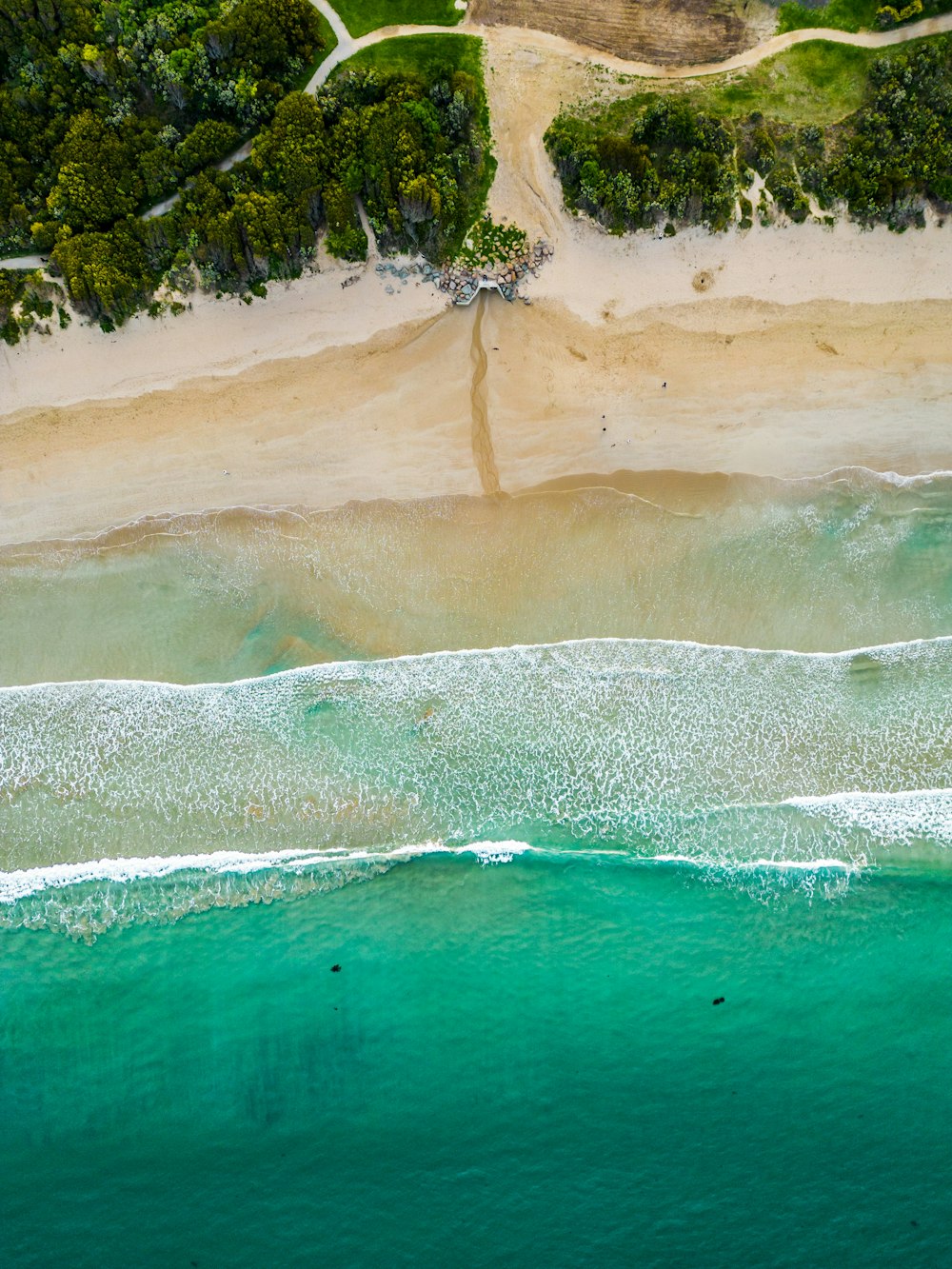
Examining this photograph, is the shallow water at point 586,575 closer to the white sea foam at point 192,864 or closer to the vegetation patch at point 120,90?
the white sea foam at point 192,864

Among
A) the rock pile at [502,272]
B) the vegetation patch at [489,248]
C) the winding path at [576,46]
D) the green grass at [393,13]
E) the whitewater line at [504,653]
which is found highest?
the green grass at [393,13]

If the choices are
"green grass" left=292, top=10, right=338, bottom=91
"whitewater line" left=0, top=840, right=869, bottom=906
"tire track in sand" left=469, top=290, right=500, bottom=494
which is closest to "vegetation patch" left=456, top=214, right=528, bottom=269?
"tire track in sand" left=469, top=290, right=500, bottom=494

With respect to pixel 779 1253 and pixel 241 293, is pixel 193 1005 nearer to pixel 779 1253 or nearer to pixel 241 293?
pixel 779 1253

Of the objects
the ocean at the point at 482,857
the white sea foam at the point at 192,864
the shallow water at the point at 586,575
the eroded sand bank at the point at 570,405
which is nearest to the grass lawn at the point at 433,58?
the eroded sand bank at the point at 570,405

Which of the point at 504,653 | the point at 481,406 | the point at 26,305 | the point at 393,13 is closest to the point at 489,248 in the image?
the point at 481,406

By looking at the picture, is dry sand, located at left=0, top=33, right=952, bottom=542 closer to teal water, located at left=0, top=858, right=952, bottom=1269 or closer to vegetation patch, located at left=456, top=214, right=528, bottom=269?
vegetation patch, located at left=456, top=214, right=528, bottom=269
